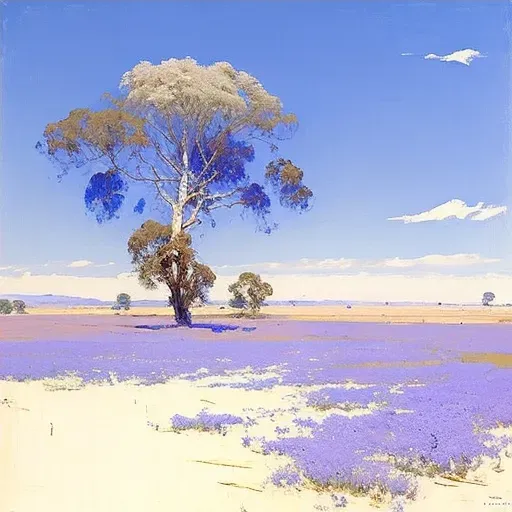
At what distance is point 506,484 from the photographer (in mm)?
5434

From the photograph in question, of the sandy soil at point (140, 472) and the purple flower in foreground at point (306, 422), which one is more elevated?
the purple flower in foreground at point (306, 422)

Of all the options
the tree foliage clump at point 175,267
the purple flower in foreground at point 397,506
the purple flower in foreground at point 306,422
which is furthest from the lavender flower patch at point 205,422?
the tree foliage clump at point 175,267

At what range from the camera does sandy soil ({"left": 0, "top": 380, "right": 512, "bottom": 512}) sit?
199 inches

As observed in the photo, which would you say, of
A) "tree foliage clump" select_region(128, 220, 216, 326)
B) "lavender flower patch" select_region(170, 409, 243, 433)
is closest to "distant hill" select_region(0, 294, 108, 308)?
"lavender flower patch" select_region(170, 409, 243, 433)

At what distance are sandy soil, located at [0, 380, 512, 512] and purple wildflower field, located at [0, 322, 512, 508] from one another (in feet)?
0.65

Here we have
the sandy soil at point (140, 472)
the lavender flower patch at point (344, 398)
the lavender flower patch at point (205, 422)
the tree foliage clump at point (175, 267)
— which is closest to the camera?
the sandy soil at point (140, 472)

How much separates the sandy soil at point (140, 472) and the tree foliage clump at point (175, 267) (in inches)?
333

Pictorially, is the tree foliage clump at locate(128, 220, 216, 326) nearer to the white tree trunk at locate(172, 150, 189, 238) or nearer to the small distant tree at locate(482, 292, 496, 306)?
the white tree trunk at locate(172, 150, 189, 238)

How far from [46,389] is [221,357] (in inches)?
188

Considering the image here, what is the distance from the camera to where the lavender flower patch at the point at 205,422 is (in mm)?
6812

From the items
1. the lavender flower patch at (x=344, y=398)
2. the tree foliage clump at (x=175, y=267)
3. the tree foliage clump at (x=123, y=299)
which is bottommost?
the lavender flower patch at (x=344, y=398)

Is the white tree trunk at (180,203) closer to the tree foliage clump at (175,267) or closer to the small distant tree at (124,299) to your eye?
the tree foliage clump at (175,267)

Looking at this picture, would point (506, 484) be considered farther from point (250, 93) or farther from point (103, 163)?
point (103, 163)

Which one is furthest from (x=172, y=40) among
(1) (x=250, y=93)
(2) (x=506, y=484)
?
(2) (x=506, y=484)
